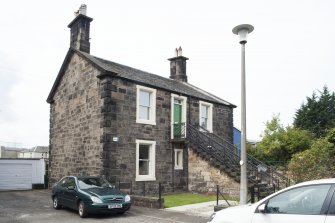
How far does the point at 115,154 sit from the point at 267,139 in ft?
59.3

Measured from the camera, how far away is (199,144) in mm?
21250

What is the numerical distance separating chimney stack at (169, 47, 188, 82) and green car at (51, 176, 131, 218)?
1528cm

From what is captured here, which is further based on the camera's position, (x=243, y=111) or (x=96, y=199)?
(x=96, y=199)

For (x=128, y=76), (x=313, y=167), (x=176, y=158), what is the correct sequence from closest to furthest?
1. (x=313, y=167)
2. (x=128, y=76)
3. (x=176, y=158)

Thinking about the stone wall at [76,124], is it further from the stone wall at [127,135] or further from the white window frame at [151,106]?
the white window frame at [151,106]

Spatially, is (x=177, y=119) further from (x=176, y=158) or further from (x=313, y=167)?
(x=313, y=167)

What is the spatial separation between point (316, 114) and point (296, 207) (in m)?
41.4

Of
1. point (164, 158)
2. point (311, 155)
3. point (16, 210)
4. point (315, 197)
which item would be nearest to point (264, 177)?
point (311, 155)

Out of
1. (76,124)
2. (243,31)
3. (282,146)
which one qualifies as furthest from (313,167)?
(282,146)

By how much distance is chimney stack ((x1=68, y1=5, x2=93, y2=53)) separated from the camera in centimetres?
2136

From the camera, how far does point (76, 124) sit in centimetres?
A: 2086

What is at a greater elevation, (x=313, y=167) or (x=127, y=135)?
(x=127, y=135)

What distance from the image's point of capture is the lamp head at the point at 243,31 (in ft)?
33.9

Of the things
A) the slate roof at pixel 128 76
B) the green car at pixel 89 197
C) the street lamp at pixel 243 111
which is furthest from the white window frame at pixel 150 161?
the street lamp at pixel 243 111
